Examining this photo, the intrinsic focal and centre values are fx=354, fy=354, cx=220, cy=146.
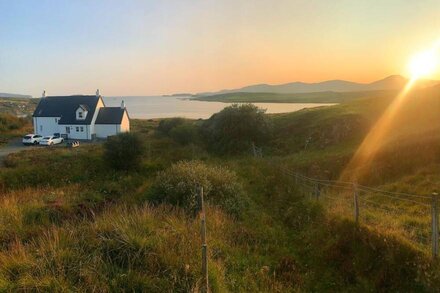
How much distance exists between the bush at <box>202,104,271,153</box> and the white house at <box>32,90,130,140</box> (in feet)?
66.4

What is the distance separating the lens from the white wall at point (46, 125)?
57103 mm

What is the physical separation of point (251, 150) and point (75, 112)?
33.6 m

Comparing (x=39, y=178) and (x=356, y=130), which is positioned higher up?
(x=356, y=130)

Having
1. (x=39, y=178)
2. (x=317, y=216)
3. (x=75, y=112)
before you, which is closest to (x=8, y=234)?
(x=317, y=216)

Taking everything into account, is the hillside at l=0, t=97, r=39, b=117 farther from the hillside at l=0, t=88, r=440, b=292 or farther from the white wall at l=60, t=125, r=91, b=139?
the hillside at l=0, t=88, r=440, b=292

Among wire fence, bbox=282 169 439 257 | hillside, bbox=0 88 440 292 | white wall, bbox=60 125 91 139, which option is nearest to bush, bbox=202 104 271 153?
hillside, bbox=0 88 440 292

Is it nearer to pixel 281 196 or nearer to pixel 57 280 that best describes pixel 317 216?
pixel 281 196

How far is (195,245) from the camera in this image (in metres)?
7.84

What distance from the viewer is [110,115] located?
5653cm

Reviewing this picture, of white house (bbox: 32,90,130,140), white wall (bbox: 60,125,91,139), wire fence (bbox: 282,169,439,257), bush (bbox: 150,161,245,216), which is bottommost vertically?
wire fence (bbox: 282,169,439,257)

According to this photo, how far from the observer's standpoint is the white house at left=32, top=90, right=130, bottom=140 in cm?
5491

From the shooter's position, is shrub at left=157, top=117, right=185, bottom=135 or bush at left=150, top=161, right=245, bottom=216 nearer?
bush at left=150, top=161, right=245, bottom=216

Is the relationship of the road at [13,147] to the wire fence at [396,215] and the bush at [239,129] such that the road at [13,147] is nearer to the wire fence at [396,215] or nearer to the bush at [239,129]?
the bush at [239,129]

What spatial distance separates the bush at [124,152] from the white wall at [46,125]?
28.5m
